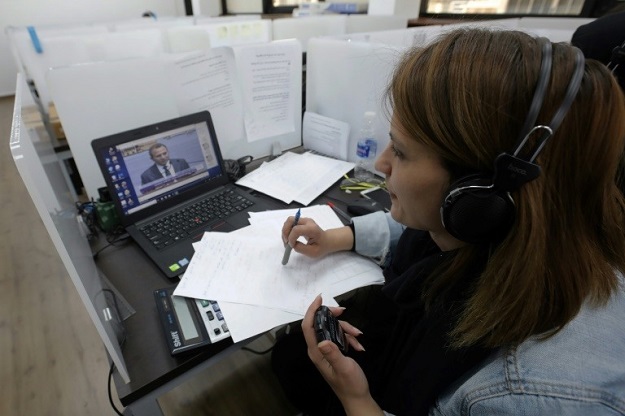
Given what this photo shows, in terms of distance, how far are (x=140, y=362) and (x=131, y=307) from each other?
0.14 meters

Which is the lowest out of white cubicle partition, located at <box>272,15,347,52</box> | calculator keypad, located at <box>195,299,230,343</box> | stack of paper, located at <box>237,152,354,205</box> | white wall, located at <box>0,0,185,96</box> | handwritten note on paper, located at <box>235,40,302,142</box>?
calculator keypad, located at <box>195,299,230,343</box>

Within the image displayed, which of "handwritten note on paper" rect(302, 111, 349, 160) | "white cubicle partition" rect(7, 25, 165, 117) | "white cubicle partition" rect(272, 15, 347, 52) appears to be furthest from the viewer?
"white cubicle partition" rect(272, 15, 347, 52)

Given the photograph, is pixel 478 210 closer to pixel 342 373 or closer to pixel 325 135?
pixel 342 373

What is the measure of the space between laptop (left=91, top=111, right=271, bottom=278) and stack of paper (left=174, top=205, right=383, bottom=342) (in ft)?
0.20

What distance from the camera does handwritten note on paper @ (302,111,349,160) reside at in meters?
1.23

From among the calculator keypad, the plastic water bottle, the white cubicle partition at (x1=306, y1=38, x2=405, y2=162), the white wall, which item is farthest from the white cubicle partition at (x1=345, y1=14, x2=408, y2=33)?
the white wall

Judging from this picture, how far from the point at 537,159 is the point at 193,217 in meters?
0.78

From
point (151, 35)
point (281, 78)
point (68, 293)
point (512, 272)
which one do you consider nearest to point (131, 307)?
point (512, 272)

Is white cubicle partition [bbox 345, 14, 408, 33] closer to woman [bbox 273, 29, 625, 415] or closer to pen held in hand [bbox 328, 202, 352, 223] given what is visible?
pen held in hand [bbox 328, 202, 352, 223]

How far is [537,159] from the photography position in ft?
1.24

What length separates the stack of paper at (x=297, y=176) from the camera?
1.03 metres

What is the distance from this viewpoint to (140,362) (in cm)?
A: 55

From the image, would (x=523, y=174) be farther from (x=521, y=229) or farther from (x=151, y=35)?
(x=151, y=35)

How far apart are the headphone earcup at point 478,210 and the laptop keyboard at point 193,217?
2.11ft
